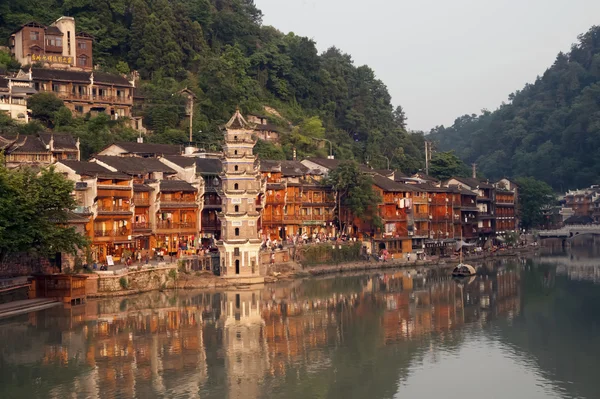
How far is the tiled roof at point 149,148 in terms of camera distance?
233ft

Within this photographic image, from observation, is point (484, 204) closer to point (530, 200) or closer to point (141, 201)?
point (530, 200)

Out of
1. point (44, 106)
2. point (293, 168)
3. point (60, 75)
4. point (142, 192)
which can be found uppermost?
point (60, 75)

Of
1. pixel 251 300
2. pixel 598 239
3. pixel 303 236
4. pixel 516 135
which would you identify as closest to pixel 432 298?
pixel 251 300

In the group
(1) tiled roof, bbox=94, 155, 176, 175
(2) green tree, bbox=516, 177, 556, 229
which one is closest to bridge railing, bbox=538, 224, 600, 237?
(2) green tree, bbox=516, 177, 556, 229

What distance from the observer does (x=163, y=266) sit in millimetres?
58344

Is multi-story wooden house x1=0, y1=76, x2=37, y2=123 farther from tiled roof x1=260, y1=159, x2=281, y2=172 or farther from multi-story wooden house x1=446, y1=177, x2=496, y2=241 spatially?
multi-story wooden house x1=446, y1=177, x2=496, y2=241

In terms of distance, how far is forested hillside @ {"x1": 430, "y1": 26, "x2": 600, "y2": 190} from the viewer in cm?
14088

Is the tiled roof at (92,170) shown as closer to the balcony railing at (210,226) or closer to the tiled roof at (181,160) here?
the tiled roof at (181,160)

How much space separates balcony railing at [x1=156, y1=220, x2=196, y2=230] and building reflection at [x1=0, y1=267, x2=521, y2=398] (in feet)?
29.3


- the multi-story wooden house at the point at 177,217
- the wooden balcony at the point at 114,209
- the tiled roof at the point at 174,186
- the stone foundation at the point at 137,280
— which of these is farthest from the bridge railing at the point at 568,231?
the wooden balcony at the point at 114,209

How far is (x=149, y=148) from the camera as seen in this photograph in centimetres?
7262

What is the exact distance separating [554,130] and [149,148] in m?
97.2

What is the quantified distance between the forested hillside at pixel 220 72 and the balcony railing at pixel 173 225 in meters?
12.0

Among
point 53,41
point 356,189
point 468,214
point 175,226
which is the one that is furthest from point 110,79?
point 468,214
